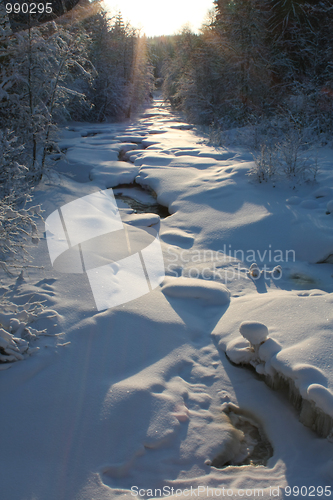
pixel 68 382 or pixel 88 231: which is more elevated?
pixel 88 231

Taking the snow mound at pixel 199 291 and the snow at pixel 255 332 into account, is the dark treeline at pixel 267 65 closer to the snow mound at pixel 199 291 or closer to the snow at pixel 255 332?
the snow mound at pixel 199 291

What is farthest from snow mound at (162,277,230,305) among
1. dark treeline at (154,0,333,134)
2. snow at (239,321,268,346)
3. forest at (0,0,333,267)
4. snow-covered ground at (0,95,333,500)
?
dark treeline at (154,0,333,134)

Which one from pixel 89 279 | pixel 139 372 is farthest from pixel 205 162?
pixel 139 372

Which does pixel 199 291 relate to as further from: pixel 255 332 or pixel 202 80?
pixel 202 80

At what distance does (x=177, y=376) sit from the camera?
2434 mm

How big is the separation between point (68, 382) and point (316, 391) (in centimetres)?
162

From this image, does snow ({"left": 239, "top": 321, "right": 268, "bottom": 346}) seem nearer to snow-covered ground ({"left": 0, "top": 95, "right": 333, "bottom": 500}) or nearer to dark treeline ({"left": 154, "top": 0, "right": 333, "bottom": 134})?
snow-covered ground ({"left": 0, "top": 95, "right": 333, "bottom": 500})

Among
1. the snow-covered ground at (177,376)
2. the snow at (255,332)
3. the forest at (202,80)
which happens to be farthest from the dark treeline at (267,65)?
the snow at (255,332)

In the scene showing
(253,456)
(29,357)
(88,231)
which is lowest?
(253,456)

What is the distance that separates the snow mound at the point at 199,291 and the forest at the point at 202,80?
1.70 meters

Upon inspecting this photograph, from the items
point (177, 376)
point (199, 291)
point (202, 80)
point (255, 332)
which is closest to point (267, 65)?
point (202, 80)

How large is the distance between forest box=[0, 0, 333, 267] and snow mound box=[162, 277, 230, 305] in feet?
5.57

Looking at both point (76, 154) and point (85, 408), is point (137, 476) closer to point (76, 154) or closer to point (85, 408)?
point (85, 408)

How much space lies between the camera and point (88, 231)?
4328 millimetres
